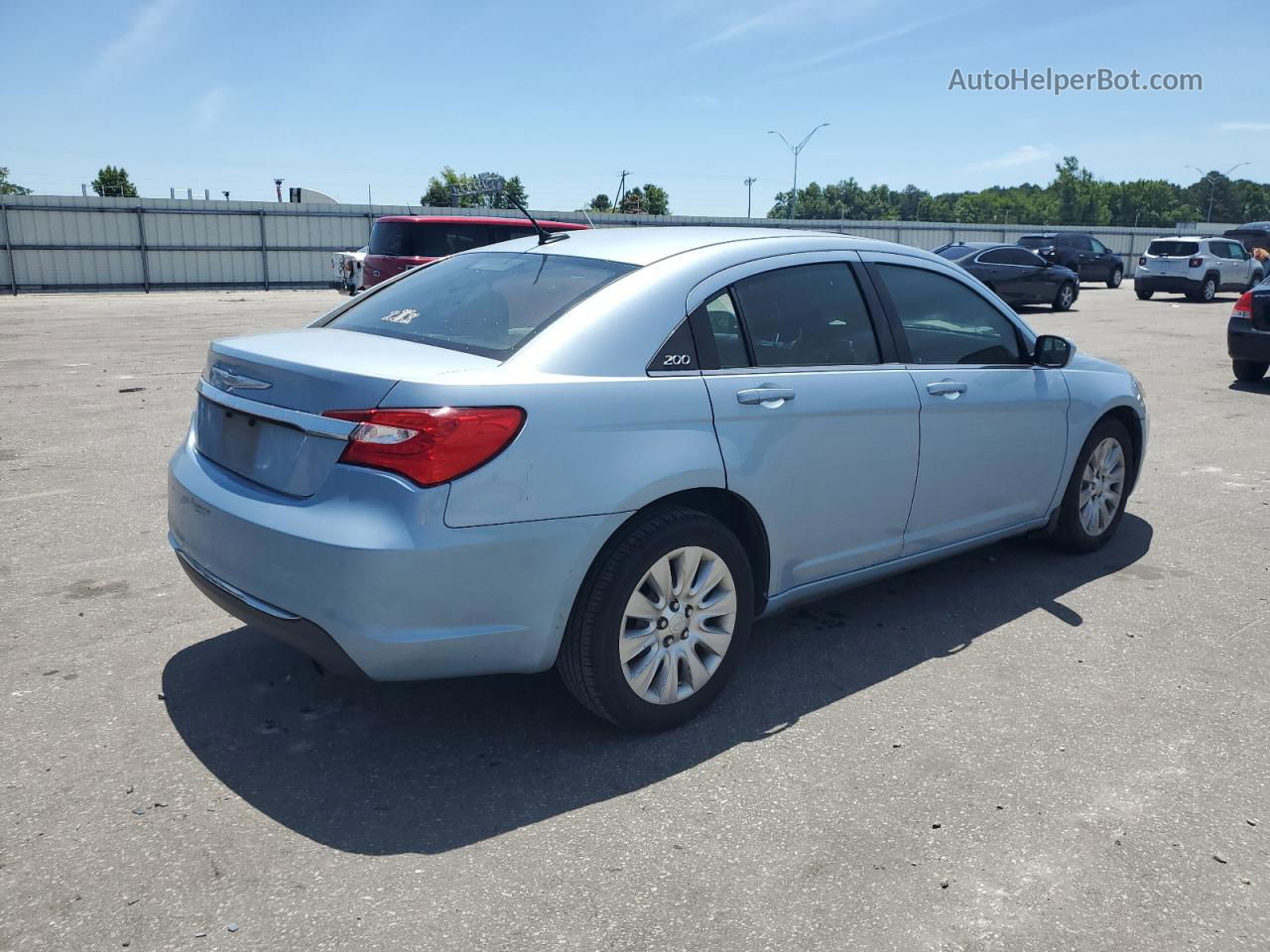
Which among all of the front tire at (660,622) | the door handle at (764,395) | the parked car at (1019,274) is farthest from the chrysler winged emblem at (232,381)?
the parked car at (1019,274)

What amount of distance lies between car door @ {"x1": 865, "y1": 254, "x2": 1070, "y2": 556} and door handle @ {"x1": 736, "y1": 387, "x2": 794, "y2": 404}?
0.80 metres

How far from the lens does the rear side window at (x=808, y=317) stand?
3.83 metres

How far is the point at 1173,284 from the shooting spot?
89.2ft

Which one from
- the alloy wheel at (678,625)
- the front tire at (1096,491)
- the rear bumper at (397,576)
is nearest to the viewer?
the rear bumper at (397,576)

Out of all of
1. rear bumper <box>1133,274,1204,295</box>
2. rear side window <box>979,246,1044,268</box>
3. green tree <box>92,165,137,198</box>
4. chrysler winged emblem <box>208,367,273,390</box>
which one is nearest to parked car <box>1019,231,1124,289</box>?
rear bumper <box>1133,274,1204,295</box>

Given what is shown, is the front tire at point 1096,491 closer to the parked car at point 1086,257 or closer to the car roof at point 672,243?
the car roof at point 672,243

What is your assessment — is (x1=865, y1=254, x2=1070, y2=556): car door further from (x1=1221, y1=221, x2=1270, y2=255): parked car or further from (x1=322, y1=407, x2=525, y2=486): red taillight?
(x1=1221, y1=221, x2=1270, y2=255): parked car

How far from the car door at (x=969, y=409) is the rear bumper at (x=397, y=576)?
5.78ft

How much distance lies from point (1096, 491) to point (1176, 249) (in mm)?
25731

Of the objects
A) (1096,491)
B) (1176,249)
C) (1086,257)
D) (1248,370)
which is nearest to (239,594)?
(1096,491)

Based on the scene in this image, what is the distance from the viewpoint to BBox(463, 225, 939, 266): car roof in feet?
12.6

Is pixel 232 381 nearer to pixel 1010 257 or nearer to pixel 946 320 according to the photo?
pixel 946 320

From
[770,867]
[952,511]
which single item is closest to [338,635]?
[770,867]

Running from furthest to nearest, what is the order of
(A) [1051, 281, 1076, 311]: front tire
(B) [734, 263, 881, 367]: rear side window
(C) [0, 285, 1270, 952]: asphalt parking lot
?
1. (A) [1051, 281, 1076, 311]: front tire
2. (B) [734, 263, 881, 367]: rear side window
3. (C) [0, 285, 1270, 952]: asphalt parking lot
